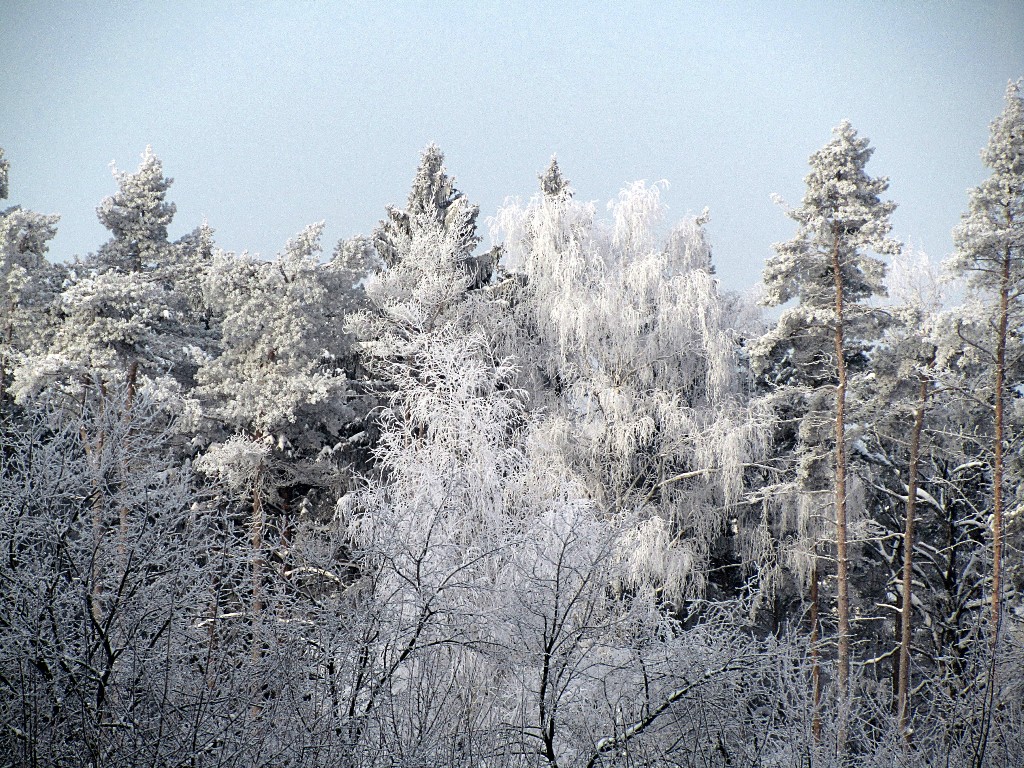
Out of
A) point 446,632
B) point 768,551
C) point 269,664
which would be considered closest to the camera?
point 269,664

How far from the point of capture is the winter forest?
928 cm

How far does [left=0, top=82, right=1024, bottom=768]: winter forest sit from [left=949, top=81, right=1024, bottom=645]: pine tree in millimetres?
51

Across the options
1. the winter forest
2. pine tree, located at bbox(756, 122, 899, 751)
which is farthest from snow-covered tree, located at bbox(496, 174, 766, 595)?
pine tree, located at bbox(756, 122, 899, 751)

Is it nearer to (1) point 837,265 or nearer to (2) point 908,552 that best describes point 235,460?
(1) point 837,265

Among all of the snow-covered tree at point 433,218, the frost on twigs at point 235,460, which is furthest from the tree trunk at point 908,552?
the frost on twigs at point 235,460

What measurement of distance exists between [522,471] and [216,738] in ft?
36.1

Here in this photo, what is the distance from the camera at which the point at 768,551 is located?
67.1 feet

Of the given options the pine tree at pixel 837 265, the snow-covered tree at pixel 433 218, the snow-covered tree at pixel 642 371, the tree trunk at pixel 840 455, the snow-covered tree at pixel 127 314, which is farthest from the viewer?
the snow-covered tree at pixel 433 218

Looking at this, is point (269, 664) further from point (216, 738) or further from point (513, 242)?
point (513, 242)

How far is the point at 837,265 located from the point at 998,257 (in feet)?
8.38

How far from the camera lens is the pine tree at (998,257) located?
1568cm

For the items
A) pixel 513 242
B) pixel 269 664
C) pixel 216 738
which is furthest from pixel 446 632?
pixel 513 242

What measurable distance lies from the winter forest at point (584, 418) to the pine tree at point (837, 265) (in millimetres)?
61

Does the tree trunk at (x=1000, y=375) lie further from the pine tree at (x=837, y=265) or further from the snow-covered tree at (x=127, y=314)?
the snow-covered tree at (x=127, y=314)
